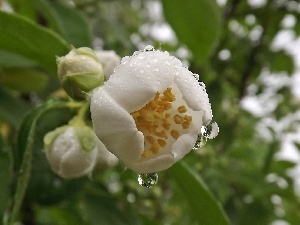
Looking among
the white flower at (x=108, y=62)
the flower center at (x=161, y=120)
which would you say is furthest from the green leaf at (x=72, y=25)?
the flower center at (x=161, y=120)

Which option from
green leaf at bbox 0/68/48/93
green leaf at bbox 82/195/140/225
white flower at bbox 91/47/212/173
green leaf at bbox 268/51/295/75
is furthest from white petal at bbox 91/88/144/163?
green leaf at bbox 268/51/295/75

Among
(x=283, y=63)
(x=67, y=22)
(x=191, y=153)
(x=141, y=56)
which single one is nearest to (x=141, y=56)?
(x=141, y=56)

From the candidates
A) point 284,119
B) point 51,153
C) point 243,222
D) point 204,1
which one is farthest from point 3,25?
point 284,119

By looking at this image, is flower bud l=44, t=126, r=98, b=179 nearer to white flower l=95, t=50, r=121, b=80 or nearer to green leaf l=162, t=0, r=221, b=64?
white flower l=95, t=50, r=121, b=80

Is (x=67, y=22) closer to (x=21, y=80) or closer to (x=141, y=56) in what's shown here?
(x=21, y=80)

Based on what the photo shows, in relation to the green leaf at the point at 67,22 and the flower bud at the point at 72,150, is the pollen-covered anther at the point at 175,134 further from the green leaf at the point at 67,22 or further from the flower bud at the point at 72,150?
the green leaf at the point at 67,22
